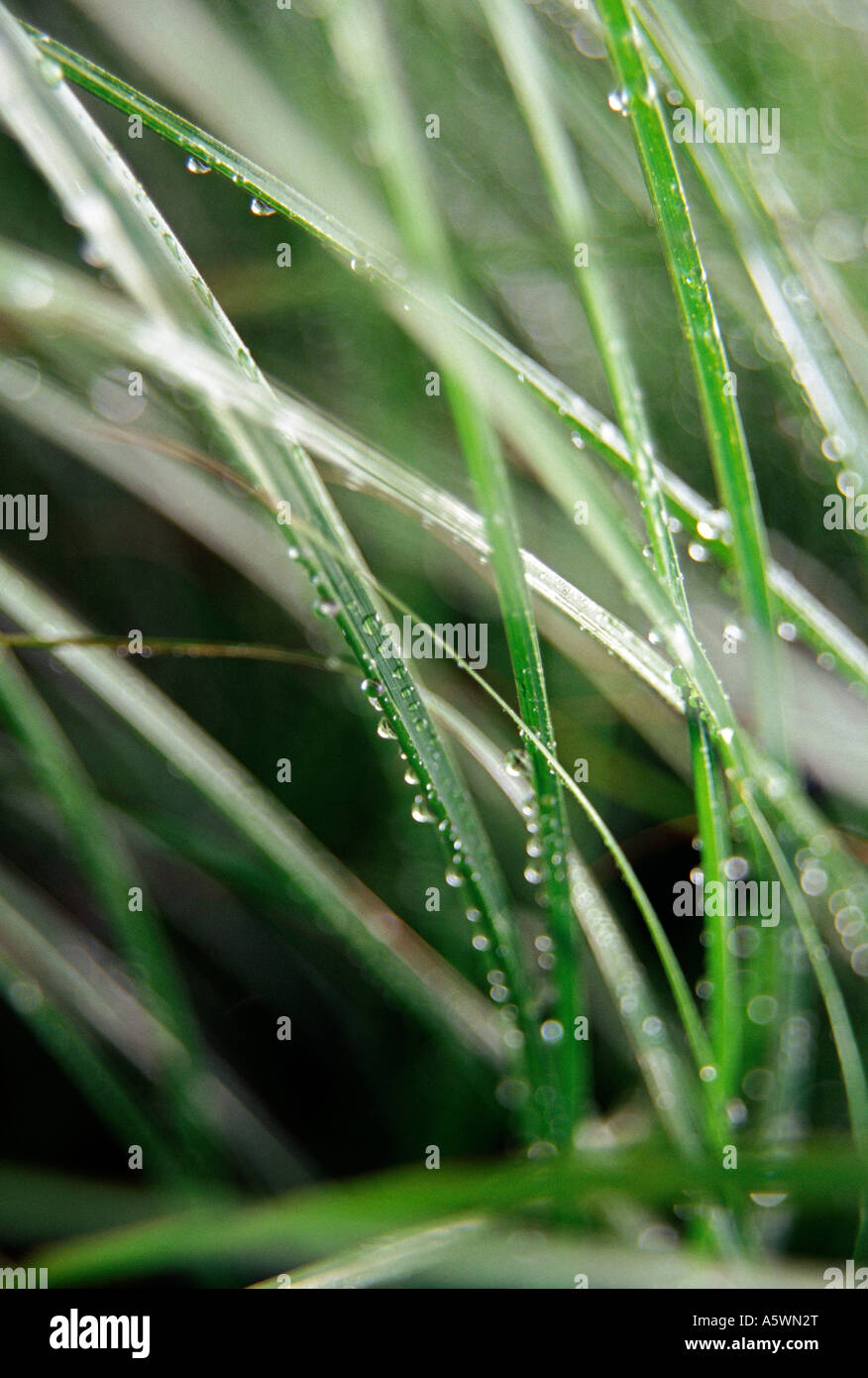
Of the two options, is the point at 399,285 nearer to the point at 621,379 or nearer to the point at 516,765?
the point at 621,379

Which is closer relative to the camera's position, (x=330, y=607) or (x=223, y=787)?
(x=330, y=607)

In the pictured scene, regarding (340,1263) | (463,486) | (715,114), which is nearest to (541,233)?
(463,486)

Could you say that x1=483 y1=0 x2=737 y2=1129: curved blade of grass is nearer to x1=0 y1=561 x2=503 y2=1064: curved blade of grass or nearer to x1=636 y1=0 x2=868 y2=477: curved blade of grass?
x1=636 y1=0 x2=868 y2=477: curved blade of grass

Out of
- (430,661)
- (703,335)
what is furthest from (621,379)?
(430,661)

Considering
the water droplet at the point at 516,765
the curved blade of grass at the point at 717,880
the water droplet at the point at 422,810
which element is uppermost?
the water droplet at the point at 516,765

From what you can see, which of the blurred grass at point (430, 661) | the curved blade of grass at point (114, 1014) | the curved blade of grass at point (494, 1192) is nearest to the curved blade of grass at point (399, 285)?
the blurred grass at point (430, 661)

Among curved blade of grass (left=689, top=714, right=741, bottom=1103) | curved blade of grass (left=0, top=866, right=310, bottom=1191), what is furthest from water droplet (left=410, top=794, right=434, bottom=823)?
curved blade of grass (left=0, top=866, right=310, bottom=1191)

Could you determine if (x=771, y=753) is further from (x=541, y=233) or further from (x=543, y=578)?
(x=541, y=233)

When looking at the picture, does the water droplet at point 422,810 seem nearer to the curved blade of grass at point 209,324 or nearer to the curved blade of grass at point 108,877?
the curved blade of grass at point 209,324
